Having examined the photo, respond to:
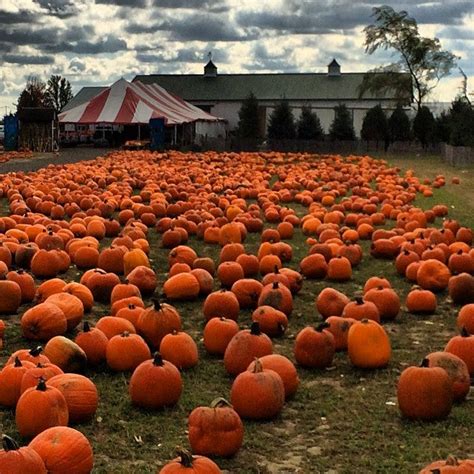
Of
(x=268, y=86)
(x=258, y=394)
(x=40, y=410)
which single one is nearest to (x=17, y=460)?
(x=40, y=410)

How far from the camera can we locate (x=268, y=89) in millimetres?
79188

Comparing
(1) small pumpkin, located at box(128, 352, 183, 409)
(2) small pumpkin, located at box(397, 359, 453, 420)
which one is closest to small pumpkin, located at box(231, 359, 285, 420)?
(1) small pumpkin, located at box(128, 352, 183, 409)

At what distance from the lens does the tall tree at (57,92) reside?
78875 mm

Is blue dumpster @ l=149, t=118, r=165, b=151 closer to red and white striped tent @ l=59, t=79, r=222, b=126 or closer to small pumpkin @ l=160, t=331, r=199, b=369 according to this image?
red and white striped tent @ l=59, t=79, r=222, b=126

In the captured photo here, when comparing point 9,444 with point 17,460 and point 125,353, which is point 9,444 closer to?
point 17,460

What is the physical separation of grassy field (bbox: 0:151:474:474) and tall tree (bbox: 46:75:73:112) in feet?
245

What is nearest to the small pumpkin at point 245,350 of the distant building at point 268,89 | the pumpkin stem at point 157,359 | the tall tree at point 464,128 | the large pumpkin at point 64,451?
the pumpkin stem at point 157,359

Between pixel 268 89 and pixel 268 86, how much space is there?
462 millimetres

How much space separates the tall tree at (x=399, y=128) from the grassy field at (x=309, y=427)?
44.1 m

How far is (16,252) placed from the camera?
31.8ft

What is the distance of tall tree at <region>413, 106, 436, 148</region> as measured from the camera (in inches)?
1941

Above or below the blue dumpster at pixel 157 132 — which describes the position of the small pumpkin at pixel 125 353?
below

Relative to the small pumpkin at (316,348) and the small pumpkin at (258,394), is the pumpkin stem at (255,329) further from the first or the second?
the small pumpkin at (258,394)

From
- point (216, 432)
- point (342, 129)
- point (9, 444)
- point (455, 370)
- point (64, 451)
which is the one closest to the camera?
point (9, 444)
